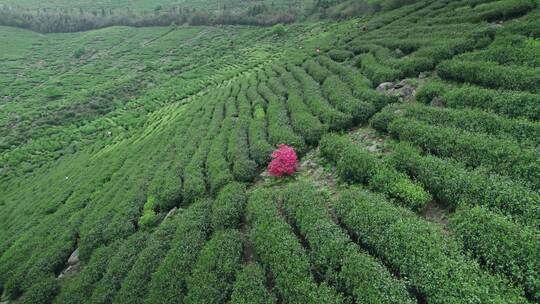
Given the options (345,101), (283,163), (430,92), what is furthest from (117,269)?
(430,92)

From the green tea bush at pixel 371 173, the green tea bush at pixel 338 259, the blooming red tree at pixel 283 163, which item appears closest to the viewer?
the green tea bush at pixel 338 259

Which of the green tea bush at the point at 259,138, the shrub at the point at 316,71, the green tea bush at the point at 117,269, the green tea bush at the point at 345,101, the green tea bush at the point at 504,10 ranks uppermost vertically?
the green tea bush at the point at 504,10

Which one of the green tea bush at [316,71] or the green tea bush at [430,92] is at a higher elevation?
the green tea bush at [430,92]

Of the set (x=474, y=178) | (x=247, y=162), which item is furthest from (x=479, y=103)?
(x=247, y=162)

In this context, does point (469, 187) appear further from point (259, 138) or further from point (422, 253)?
point (259, 138)

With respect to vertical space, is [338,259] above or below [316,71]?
below

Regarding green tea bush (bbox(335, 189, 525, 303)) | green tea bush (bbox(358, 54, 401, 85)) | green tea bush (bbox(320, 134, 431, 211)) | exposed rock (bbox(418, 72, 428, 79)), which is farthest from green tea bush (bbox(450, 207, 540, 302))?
green tea bush (bbox(358, 54, 401, 85))

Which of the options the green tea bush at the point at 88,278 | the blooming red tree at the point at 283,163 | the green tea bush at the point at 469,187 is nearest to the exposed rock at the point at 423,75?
the green tea bush at the point at 469,187

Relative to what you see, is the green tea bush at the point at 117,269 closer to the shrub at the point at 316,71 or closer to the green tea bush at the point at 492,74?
the green tea bush at the point at 492,74

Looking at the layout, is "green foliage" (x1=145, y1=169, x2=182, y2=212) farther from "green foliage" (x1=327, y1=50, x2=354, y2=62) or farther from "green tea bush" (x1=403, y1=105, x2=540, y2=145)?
"green foliage" (x1=327, y1=50, x2=354, y2=62)
